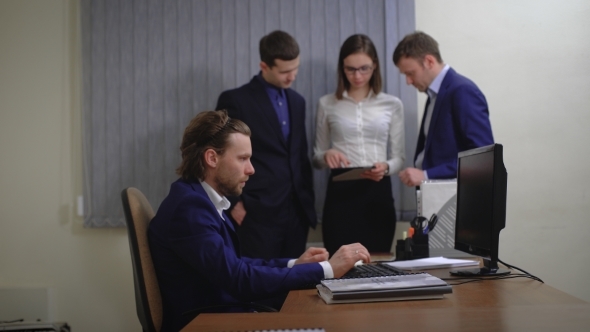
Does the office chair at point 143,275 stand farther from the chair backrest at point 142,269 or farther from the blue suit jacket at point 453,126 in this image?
the blue suit jacket at point 453,126

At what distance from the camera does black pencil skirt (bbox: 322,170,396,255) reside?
10.4ft

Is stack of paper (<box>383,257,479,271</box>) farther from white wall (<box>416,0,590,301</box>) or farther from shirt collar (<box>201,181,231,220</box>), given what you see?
white wall (<box>416,0,590,301</box>)

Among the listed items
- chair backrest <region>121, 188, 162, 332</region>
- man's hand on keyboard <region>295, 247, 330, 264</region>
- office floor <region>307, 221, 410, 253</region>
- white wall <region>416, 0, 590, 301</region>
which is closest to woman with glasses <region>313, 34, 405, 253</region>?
office floor <region>307, 221, 410, 253</region>

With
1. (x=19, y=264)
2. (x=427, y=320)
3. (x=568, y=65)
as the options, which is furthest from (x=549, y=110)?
(x=19, y=264)

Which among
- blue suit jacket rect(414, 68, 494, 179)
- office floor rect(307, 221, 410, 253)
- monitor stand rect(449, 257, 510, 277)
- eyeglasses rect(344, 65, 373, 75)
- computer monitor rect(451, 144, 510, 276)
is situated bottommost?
office floor rect(307, 221, 410, 253)

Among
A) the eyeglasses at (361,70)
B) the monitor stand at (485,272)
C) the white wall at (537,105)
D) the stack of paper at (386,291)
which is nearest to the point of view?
the stack of paper at (386,291)

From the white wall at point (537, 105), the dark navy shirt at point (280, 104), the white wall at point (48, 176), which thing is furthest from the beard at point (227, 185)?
the white wall at point (537, 105)

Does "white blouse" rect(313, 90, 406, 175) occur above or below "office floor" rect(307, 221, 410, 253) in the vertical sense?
above

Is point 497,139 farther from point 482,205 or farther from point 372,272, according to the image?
point 372,272

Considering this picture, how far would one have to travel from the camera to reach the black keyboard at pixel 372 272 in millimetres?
1711

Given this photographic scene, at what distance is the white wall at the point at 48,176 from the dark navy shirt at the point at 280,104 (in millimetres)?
1254

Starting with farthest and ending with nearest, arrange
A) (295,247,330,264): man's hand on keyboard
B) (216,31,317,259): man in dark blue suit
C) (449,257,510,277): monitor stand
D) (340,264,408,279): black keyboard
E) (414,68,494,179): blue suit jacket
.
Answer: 1. (216,31,317,259): man in dark blue suit
2. (414,68,494,179): blue suit jacket
3. (295,247,330,264): man's hand on keyboard
4. (449,257,510,277): monitor stand
5. (340,264,408,279): black keyboard

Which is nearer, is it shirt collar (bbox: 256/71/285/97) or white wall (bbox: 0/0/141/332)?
shirt collar (bbox: 256/71/285/97)

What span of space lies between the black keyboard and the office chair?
0.26m
